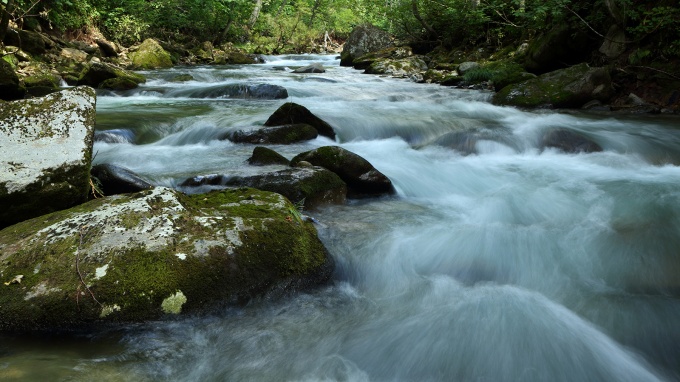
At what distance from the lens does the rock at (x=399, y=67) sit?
17.2 m

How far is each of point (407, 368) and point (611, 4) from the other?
9.88 meters

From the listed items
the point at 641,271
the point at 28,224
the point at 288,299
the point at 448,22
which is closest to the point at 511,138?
the point at 641,271

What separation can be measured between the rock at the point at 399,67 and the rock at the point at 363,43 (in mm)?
4508

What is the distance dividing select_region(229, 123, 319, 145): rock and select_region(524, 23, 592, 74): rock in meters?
7.70

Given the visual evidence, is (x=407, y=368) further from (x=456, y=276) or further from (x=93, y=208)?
(x=93, y=208)

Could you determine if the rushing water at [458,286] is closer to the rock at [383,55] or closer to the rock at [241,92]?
the rock at [241,92]

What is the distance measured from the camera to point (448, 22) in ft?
62.7

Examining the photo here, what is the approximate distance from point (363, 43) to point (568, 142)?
1768 cm

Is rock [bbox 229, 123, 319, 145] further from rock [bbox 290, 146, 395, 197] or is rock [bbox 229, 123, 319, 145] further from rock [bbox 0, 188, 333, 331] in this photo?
rock [bbox 0, 188, 333, 331]

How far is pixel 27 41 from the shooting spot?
12555 millimetres

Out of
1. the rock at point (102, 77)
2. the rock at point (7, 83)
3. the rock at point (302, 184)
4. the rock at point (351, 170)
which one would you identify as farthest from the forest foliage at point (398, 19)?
the rock at point (351, 170)

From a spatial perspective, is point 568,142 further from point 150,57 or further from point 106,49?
point 106,49

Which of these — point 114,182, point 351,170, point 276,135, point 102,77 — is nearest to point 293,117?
point 276,135

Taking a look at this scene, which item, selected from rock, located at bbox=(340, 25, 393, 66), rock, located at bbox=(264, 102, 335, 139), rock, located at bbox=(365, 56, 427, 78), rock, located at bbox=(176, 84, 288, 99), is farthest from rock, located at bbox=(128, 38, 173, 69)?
rock, located at bbox=(264, 102, 335, 139)
